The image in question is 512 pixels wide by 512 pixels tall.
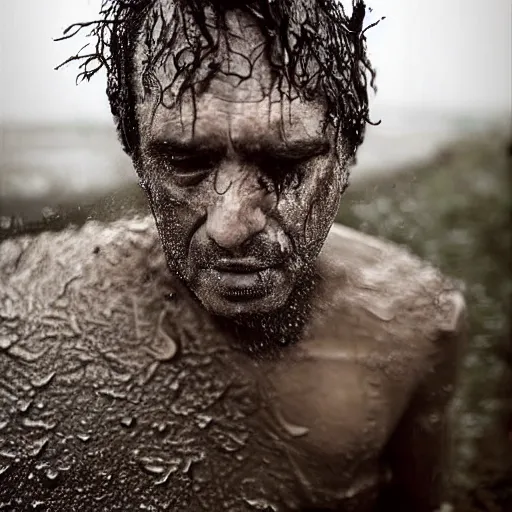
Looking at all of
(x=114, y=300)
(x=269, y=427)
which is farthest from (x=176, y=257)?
(x=269, y=427)

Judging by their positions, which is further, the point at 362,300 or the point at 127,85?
the point at 362,300

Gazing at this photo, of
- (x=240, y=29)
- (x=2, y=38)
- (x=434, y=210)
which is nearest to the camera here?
(x=240, y=29)

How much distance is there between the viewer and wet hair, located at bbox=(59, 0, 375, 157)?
3.03ft

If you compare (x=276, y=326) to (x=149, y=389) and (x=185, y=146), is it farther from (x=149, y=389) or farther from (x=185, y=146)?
(x=185, y=146)

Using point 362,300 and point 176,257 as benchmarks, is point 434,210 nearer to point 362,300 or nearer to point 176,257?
point 362,300

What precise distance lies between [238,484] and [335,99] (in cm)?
54

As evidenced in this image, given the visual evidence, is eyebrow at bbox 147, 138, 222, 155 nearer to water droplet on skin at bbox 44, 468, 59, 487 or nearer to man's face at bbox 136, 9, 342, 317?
man's face at bbox 136, 9, 342, 317

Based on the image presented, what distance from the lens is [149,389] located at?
3.54 ft

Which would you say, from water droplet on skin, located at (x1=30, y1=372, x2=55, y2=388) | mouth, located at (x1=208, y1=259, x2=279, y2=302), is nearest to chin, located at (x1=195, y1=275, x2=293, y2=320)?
mouth, located at (x1=208, y1=259, x2=279, y2=302)

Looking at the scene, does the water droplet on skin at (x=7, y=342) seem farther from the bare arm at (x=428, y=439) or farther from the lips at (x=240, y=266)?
the bare arm at (x=428, y=439)

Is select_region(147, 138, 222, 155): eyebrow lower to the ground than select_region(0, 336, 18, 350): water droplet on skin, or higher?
higher

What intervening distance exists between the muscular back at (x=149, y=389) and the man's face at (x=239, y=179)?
0.10m

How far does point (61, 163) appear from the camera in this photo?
109 cm

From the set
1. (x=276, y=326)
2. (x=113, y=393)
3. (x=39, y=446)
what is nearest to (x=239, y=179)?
(x=276, y=326)
